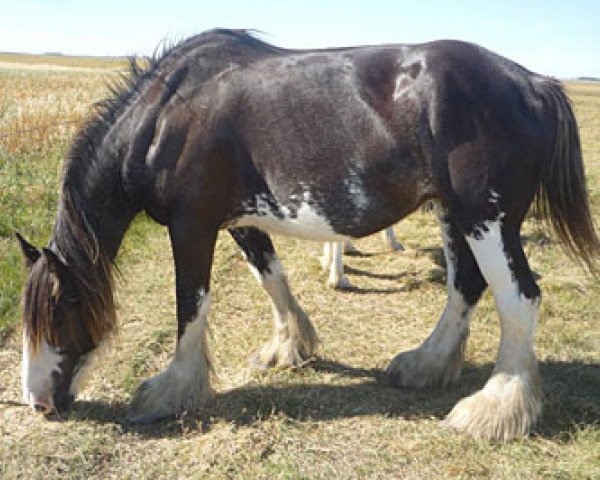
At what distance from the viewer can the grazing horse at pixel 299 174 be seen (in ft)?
10.3

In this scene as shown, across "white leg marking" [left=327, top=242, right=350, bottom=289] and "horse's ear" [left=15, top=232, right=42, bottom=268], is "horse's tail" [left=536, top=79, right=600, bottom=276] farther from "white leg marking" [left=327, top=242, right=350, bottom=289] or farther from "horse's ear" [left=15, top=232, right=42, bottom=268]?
"horse's ear" [left=15, top=232, right=42, bottom=268]

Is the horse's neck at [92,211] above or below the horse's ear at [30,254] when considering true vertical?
above

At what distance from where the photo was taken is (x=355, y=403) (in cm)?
369

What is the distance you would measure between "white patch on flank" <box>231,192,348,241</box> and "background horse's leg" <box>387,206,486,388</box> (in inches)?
34.5

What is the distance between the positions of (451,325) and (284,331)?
1.15 metres

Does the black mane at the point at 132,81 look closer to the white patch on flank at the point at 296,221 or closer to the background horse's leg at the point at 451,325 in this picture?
the white patch on flank at the point at 296,221

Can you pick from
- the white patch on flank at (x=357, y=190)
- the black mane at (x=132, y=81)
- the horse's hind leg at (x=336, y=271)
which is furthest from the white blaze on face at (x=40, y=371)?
the horse's hind leg at (x=336, y=271)

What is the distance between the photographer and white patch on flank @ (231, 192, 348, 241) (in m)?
3.31

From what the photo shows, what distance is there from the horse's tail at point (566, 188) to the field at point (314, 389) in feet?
3.21

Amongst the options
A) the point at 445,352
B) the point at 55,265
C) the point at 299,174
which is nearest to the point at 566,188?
the point at 445,352

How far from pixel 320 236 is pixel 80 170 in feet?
4.78

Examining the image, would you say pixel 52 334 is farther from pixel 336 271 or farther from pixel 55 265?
pixel 336 271

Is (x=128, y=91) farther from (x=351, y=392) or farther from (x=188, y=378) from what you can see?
(x=351, y=392)

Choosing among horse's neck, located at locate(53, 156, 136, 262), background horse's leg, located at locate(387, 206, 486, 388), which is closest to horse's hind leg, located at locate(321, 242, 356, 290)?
background horse's leg, located at locate(387, 206, 486, 388)
